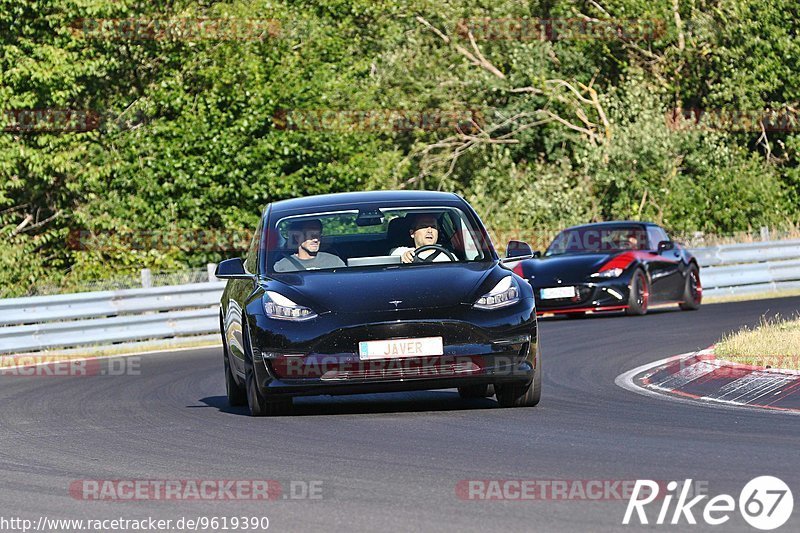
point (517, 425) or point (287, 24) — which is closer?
point (517, 425)

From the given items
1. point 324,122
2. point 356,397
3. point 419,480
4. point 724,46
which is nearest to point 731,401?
point 356,397

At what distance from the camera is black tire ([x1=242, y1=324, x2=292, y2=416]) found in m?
10.8

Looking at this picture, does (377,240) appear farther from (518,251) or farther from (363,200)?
(518,251)

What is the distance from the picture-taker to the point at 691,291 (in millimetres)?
24062

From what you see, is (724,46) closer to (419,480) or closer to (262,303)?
(262,303)

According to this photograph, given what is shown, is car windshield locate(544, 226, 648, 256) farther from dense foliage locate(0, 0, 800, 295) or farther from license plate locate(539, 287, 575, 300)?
dense foliage locate(0, 0, 800, 295)

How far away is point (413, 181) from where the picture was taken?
147 feet

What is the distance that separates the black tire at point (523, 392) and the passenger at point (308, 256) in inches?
57.9

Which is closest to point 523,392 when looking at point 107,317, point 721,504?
point 721,504

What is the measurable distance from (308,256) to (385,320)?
4.47 feet

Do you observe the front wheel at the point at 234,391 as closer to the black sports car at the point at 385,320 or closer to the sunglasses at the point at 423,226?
the black sports car at the point at 385,320

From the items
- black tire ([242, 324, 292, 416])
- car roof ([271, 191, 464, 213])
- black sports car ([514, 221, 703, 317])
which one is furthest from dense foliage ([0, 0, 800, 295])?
black tire ([242, 324, 292, 416])

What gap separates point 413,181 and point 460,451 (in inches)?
1439

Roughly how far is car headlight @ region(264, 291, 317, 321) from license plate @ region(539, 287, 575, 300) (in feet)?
40.9
